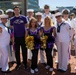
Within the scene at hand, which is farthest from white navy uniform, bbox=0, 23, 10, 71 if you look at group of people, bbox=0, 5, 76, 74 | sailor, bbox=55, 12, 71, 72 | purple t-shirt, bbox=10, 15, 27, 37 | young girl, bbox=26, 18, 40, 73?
sailor, bbox=55, 12, 71, 72

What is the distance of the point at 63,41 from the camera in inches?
317

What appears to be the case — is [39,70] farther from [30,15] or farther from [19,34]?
[30,15]

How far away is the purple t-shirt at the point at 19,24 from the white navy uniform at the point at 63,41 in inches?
41.4

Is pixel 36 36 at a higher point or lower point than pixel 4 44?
higher

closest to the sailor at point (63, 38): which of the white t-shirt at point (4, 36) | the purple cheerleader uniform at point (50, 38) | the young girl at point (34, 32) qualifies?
the purple cheerleader uniform at point (50, 38)

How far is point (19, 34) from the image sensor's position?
26.7 ft

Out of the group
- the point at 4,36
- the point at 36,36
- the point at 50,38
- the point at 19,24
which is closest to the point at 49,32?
the point at 50,38

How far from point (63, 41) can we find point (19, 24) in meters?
1.41

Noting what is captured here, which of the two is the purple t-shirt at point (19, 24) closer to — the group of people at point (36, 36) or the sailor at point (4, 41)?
the group of people at point (36, 36)

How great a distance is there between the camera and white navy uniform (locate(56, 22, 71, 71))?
8.00m

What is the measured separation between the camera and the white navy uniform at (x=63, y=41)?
800cm

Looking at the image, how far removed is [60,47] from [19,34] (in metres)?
1.30

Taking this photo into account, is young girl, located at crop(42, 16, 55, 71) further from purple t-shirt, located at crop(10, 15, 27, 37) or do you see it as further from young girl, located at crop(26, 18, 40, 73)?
purple t-shirt, located at crop(10, 15, 27, 37)

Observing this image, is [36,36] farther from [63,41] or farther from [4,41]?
[4,41]
